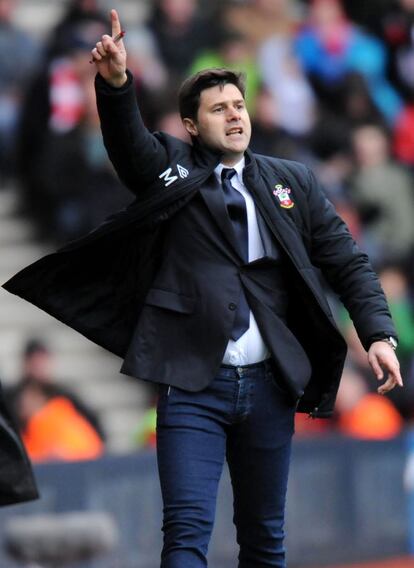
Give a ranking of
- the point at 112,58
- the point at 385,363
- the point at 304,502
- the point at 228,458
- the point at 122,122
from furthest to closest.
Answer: the point at 304,502 < the point at 228,458 < the point at 385,363 < the point at 122,122 < the point at 112,58

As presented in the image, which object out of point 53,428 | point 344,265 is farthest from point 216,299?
point 53,428

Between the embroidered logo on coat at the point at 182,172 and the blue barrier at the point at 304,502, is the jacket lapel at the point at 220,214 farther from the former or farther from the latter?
the blue barrier at the point at 304,502

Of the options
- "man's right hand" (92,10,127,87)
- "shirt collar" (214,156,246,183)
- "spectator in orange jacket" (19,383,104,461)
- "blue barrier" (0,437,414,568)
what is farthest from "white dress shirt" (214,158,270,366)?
"spectator in orange jacket" (19,383,104,461)

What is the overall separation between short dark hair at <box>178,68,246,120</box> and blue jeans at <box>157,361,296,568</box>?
91cm

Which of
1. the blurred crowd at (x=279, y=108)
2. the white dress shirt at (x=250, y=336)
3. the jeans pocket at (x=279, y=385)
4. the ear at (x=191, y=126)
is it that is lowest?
the jeans pocket at (x=279, y=385)

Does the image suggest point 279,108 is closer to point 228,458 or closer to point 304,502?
point 304,502

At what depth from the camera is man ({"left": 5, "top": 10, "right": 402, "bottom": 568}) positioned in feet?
17.7

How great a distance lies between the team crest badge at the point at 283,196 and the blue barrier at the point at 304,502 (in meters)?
4.23

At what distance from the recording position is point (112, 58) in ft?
16.7

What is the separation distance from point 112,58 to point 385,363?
1363 mm

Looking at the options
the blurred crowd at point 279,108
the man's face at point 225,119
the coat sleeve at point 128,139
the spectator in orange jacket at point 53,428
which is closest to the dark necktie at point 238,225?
the man's face at point 225,119

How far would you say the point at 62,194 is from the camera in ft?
37.5

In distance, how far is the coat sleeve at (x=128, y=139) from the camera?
5.18 m

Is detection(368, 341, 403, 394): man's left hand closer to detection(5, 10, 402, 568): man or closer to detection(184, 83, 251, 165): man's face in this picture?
detection(5, 10, 402, 568): man
